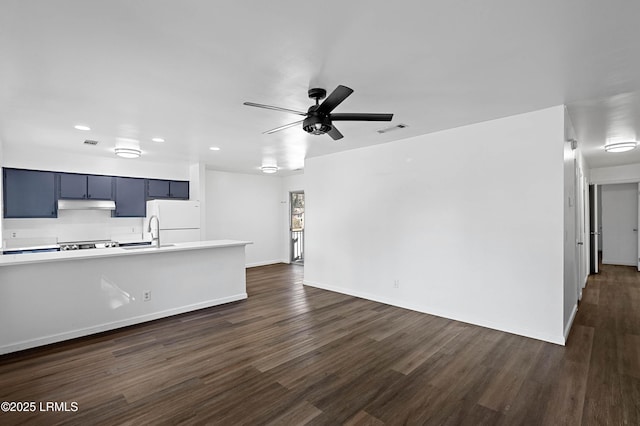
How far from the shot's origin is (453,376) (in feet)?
8.53

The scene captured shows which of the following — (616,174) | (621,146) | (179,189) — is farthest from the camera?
(616,174)

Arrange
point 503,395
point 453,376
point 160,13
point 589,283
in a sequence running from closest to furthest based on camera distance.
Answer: point 160,13, point 503,395, point 453,376, point 589,283

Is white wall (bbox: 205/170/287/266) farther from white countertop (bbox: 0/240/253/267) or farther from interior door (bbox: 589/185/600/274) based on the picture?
interior door (bbox: 589/185/600/274)

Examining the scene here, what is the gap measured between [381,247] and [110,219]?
214 inches

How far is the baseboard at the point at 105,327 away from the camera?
3127 millimetres

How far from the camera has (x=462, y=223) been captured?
153 inches

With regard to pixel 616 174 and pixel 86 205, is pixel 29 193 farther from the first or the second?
pixel 616 174

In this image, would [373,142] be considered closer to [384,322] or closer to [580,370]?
[384,322]

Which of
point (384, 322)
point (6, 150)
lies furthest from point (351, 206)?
point (6, 150)

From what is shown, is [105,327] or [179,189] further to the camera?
[179,189]

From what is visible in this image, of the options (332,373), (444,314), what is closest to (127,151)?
(332,373)

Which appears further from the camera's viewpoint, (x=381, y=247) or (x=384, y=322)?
(x=381, y=247)

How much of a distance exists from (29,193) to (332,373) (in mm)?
5929

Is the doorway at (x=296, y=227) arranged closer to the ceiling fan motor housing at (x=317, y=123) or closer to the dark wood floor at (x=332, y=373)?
the dark wood floor at (x=332, y=373)
